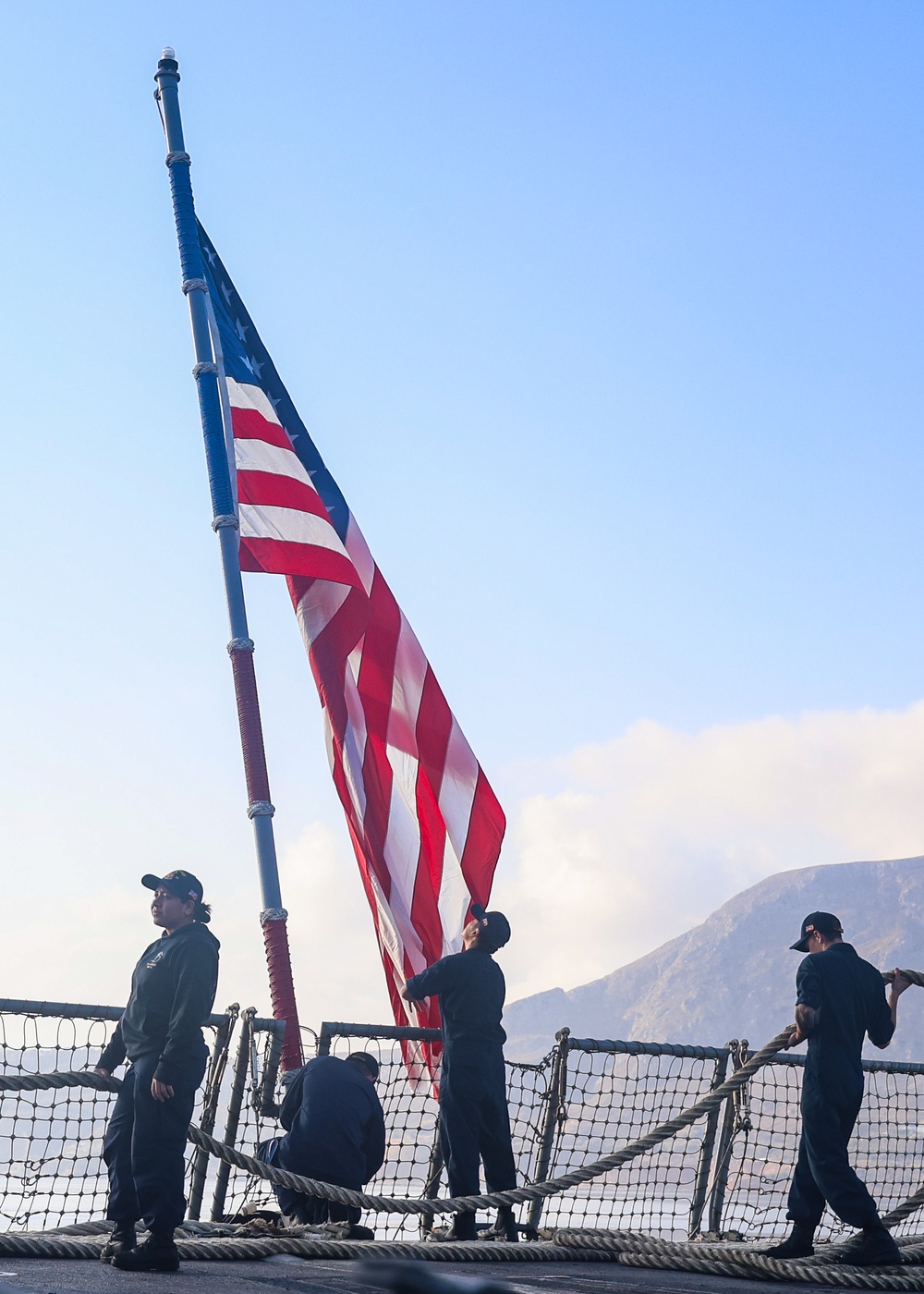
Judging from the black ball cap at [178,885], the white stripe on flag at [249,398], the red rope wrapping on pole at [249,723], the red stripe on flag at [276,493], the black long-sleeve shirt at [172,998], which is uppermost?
the white stripe on flag at [249,398]

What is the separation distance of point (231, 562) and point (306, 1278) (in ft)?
13.1

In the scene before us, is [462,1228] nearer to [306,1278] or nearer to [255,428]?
[306,1278]

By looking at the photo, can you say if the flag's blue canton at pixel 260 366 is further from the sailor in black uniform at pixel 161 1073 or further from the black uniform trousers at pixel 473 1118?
the sailor in black uniform at pixel 161 1073

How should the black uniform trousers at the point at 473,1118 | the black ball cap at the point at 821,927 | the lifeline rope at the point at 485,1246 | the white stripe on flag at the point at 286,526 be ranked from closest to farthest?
the lifeline rope at the point at 485,1246 < the black ball cap at the point at 821,927 < the black uniform trousers at the point at 473,1118 < the white stripe on flag at the point at 286,526

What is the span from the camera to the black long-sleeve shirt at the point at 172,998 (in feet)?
17.8

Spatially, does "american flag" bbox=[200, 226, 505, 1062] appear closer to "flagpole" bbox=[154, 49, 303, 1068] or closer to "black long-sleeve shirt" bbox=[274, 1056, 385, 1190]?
"flagpole" bbox=[154, 49, 303, 1068]

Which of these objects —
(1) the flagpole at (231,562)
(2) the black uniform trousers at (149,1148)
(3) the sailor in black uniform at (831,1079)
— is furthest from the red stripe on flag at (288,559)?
(3) the sailor in black uniform at (831,1079)

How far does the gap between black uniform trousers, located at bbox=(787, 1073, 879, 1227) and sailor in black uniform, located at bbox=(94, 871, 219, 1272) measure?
115 inches

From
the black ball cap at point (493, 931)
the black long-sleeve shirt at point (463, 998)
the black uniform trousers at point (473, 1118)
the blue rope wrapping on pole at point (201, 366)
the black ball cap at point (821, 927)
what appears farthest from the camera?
the blue rope wrapping on pole at point (201, 366)

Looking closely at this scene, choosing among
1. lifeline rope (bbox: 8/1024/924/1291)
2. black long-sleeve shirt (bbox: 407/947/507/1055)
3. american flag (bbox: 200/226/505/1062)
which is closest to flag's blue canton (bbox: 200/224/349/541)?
american flag (bbox: 200/226/505/1062)

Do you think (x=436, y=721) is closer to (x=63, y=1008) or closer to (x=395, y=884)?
(x=395, y=884)

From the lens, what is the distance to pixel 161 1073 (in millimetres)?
5395

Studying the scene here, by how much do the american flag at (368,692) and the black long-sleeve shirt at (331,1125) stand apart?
95 centimetres

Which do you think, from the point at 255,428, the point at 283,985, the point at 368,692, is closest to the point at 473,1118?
the point at 283,985
